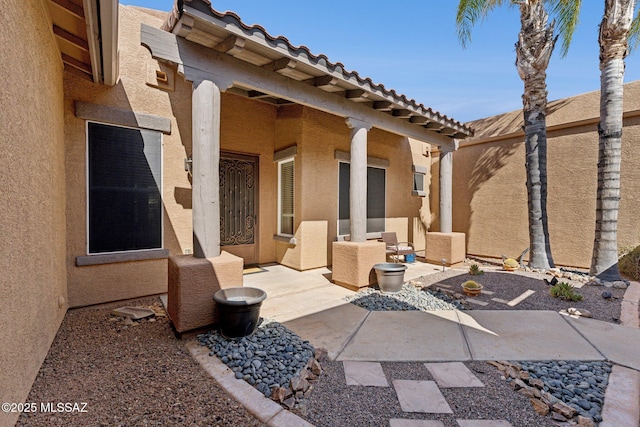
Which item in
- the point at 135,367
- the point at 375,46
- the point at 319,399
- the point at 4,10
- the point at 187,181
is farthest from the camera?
the point at 375,46

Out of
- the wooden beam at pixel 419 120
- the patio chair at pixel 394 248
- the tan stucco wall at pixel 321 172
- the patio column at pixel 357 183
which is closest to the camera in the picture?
the patio column at pixel 357 183

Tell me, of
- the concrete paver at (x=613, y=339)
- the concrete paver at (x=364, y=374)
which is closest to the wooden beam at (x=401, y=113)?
the concrete paver at (x=613, y=339)

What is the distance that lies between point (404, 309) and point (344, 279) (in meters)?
1.33

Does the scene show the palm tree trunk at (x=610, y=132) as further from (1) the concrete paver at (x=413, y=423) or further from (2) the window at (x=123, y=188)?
(2) the window at (x=123, y=188)

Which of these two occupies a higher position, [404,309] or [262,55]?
[262,55]

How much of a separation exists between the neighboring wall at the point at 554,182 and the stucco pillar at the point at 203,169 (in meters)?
8.54

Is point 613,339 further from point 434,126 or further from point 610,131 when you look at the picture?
point 434,126

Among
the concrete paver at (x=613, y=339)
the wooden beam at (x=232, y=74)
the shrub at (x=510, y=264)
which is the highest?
the wooden beam at (x=232, y=74)

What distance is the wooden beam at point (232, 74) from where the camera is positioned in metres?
3.43

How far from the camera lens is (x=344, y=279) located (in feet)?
18.1

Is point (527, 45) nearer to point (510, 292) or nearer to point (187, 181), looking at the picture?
point (510, 292)

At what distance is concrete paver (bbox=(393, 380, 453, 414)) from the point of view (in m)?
2.29

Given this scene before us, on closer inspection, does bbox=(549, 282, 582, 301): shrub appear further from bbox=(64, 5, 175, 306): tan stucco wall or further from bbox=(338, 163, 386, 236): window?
bbox=(64, 5, 175, 306): tan stucco wall

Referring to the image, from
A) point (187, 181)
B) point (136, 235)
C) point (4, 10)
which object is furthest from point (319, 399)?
point (187, 181)
